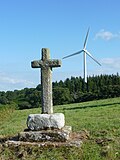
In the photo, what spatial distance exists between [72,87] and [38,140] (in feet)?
172

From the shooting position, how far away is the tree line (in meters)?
48.9

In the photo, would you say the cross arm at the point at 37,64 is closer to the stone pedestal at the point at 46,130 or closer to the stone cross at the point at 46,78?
the stone cross at the point at 46,78

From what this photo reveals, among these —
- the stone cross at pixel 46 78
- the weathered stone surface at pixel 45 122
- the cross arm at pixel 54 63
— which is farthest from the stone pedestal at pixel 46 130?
the cross arm at pixel 54 63

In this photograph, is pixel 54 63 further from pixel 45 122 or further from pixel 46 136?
pixel 46 136

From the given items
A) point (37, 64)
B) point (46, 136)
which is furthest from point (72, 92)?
point (46, 136)

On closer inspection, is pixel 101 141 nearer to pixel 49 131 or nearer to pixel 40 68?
pixel 49 131

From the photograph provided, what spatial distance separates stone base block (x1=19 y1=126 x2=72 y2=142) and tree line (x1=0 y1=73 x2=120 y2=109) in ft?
102

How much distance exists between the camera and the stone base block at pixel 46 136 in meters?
8.91

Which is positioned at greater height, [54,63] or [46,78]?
[54,63]

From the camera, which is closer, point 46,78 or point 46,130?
point 46,130

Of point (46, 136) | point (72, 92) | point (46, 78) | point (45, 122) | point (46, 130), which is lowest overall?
point (46, 136)

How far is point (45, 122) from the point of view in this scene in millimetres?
9273

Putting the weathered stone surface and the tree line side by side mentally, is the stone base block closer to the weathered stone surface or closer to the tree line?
the weathered stone surface

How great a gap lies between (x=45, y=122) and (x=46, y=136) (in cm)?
40
